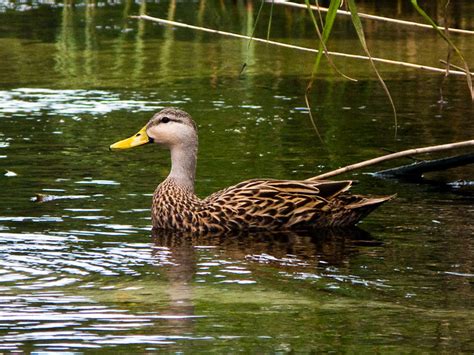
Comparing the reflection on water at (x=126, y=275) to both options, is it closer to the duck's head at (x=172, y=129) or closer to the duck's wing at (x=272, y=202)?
the duck's wing at (x=272, y=202)

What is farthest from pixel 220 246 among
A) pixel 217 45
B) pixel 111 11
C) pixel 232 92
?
pixel 111 11

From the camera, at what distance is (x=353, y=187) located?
34.5 feet

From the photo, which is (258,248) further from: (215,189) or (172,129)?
(215,189)

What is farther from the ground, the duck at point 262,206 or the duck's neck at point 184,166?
the duck's neck at point 184,166

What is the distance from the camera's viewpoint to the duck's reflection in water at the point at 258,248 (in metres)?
8.03

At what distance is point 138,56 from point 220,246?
9277mm

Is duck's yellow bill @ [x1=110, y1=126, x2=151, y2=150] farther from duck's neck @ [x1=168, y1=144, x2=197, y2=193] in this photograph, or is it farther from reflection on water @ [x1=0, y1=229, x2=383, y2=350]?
reflection on water @ [x1=0, y1=229, x2=383, y2=350]

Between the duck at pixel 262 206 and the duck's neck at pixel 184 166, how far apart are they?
0.02m

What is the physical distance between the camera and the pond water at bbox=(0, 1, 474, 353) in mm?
6445

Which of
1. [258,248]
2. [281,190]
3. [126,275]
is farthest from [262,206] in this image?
[126,275]

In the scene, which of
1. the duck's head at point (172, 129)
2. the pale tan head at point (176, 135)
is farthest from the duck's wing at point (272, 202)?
the duck's head at point (172, 129)

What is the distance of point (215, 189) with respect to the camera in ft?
34.4

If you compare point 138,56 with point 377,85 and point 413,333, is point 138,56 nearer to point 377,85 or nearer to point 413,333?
point 377,85

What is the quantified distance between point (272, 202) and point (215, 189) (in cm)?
114
